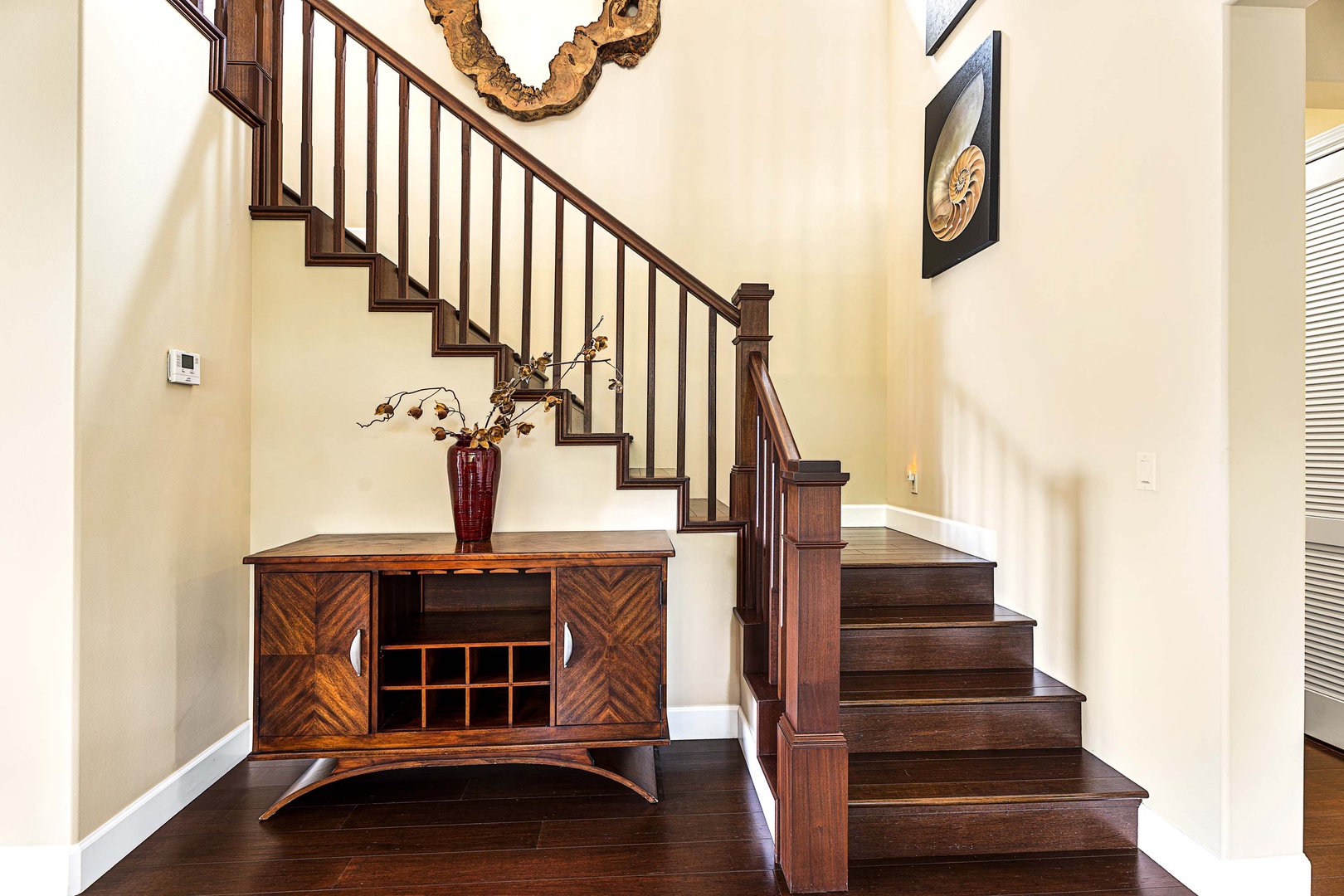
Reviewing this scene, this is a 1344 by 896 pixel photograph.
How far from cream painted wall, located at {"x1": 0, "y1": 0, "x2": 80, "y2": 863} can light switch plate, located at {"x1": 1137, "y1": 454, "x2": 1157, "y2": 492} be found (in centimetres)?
298

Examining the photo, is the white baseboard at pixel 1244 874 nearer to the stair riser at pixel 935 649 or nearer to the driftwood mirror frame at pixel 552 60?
the stair riser at pixel 935 649

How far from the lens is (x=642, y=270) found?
398 centimetres

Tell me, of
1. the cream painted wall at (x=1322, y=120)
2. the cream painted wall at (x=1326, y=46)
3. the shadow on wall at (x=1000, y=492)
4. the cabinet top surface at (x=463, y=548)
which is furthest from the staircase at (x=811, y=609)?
the cream painted wall at (x=1322, y=120)

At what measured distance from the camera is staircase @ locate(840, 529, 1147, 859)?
2.09 m

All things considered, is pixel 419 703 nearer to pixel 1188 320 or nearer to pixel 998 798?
pixel 998 798

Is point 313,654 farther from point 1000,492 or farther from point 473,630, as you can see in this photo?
point 1000,492

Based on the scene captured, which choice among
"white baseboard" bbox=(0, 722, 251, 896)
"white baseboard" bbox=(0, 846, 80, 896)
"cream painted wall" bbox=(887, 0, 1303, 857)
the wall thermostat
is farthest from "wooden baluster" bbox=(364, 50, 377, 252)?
"cream painted wall" bbox=(887, 0, 1303, 857)

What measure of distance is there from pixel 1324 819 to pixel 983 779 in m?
1.10

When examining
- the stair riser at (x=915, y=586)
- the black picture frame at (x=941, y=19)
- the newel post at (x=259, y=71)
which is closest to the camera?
the newel post at (x=259, y=71)

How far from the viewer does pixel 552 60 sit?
3934mm

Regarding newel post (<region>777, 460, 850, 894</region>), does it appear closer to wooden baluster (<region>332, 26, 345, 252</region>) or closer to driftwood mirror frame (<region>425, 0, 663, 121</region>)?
wooden baluster (<region>332, 26, 345, 252</region>)

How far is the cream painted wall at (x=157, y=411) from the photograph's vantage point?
1972mm

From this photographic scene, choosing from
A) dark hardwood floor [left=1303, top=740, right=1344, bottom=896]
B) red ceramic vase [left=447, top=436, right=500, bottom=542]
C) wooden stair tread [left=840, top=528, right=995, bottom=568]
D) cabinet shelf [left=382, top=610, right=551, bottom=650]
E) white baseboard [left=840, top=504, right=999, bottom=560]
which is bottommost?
dark hardwood floor [left=1303, top=740, right=1344, bottom=896]

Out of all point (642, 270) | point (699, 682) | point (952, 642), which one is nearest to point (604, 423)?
point (642, 270)
